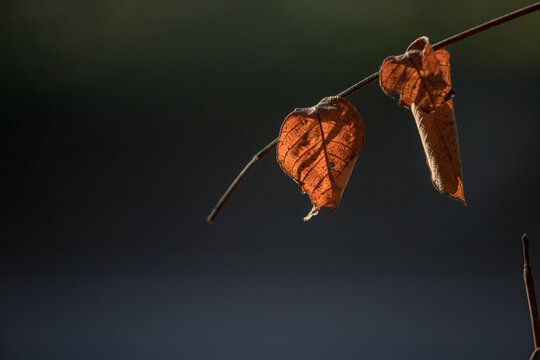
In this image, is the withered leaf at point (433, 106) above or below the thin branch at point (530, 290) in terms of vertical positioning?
above

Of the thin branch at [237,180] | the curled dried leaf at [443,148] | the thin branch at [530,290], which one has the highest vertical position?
the thin branch at [237,180]

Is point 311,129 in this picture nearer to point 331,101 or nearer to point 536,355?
point 331,101

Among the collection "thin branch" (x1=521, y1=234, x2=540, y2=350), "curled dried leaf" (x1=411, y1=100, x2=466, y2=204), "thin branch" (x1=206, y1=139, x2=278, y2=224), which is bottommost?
"thin branch" (x1=521, y1=234, x2=540, y2=350)

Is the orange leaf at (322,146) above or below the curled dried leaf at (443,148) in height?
above

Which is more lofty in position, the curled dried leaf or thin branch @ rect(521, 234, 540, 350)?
the curled dried leaf
